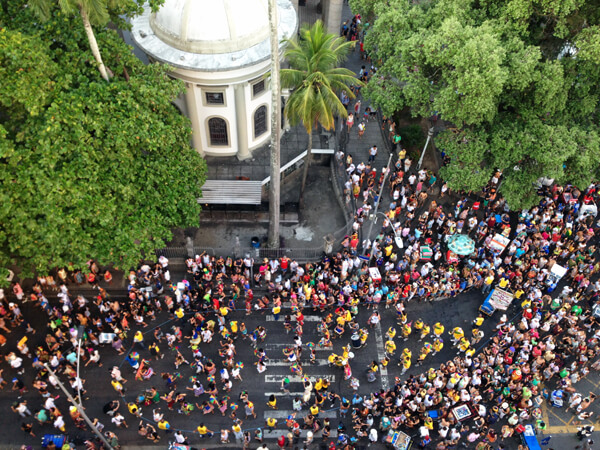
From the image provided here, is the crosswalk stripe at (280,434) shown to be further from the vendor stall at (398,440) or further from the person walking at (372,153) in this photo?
the person walking at (372,153)

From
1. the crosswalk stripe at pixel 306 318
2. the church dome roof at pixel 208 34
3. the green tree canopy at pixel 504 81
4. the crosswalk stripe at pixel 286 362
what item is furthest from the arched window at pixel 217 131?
the crosswalk stripe at pixel 286 362

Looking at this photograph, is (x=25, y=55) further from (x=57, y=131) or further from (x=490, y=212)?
(x=490, y=212)

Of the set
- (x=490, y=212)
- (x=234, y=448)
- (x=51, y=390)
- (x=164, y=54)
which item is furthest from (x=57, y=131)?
(x=490, y=212)

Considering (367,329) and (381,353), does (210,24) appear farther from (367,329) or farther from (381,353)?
(381,353)

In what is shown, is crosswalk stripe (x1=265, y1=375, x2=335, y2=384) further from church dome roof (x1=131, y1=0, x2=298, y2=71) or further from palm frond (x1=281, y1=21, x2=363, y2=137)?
church dome roof (x1=131, y1=0, x2=298, y2=71)

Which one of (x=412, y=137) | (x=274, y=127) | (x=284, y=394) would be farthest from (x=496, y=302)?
(x=274, y=127)

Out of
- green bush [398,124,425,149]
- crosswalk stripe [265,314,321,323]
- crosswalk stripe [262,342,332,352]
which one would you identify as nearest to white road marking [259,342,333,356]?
crosswalk stripe [262,342,332,352]
